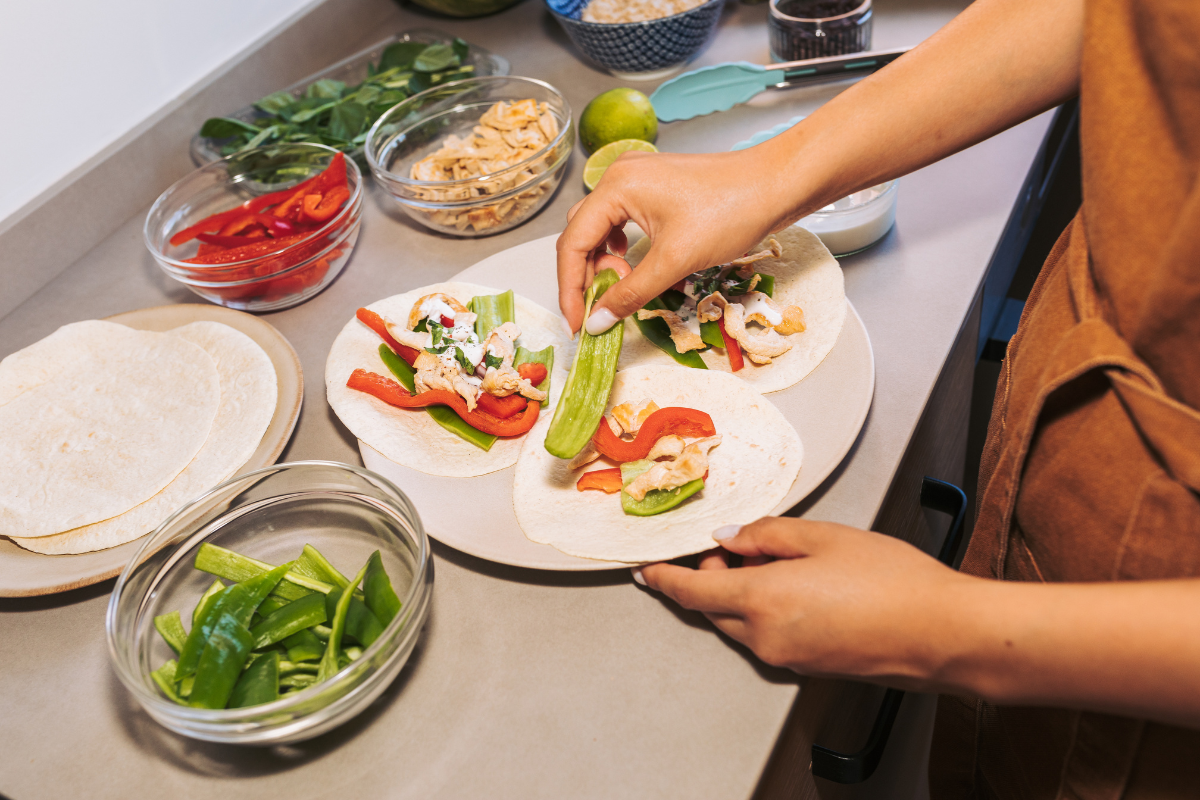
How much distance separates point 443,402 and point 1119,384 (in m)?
1.00

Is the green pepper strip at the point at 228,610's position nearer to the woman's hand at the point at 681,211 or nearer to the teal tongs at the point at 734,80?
the woman's hand at the point at 681,211

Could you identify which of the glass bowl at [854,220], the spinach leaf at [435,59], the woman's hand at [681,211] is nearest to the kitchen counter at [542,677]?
the glass bowl at [854,220]

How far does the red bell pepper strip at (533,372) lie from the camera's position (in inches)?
55.4

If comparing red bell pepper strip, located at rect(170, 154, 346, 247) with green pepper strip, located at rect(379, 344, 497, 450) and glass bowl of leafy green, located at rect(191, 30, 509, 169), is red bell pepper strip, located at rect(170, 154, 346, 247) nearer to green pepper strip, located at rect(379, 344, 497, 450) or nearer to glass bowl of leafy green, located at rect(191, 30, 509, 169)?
glass bowl of leafy green, located at rect(191, 30, 509, 169)

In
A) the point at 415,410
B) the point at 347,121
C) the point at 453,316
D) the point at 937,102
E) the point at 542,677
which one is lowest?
the point at 542,677

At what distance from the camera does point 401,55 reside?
2275 mm

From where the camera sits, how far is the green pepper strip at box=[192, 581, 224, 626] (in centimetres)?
106

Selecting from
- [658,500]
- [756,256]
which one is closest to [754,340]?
[756,256]

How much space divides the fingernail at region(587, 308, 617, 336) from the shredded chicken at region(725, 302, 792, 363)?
8.9 inches

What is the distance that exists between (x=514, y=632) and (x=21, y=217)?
1621mm

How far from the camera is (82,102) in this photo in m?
1.94

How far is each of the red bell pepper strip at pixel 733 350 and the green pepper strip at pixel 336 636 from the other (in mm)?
714

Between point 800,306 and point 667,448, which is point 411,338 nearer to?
point 667,448

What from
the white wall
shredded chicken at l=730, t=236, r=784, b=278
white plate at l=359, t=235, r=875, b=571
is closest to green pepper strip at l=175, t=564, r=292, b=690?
white plate at l=359, t=235, r=875, b=571
